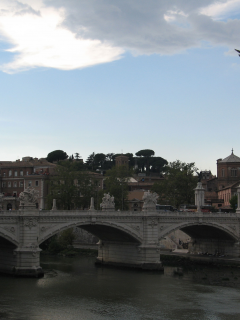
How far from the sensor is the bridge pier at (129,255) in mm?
52531

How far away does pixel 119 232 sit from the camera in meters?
53.9

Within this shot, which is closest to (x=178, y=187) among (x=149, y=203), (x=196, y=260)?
(x=196, y=260)

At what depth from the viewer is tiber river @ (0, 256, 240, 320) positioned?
35594 mm

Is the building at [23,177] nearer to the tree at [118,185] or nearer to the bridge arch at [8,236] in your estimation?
the tree at [118,185]

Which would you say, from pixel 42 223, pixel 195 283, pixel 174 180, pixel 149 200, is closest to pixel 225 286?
pixel 195 283

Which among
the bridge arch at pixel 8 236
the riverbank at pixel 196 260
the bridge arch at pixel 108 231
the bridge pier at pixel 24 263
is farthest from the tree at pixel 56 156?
the bridge arch at pixel 8 236

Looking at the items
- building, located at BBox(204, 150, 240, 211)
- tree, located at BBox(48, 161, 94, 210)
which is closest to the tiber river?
tree, located at BBox(48, 161, 94, 210)

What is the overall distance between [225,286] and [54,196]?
39.7m

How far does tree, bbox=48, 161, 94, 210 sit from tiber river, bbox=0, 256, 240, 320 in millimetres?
28116

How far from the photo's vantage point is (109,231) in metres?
55.0

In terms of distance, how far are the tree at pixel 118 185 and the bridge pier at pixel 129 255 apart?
927 inches

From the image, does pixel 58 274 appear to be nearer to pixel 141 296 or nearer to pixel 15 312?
pixel 141 296

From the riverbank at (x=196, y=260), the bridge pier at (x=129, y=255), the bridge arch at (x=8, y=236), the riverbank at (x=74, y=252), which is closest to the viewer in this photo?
the bridge arch at (x=8, y=236)

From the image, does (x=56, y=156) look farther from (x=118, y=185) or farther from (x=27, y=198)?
(x=27, y=198)
